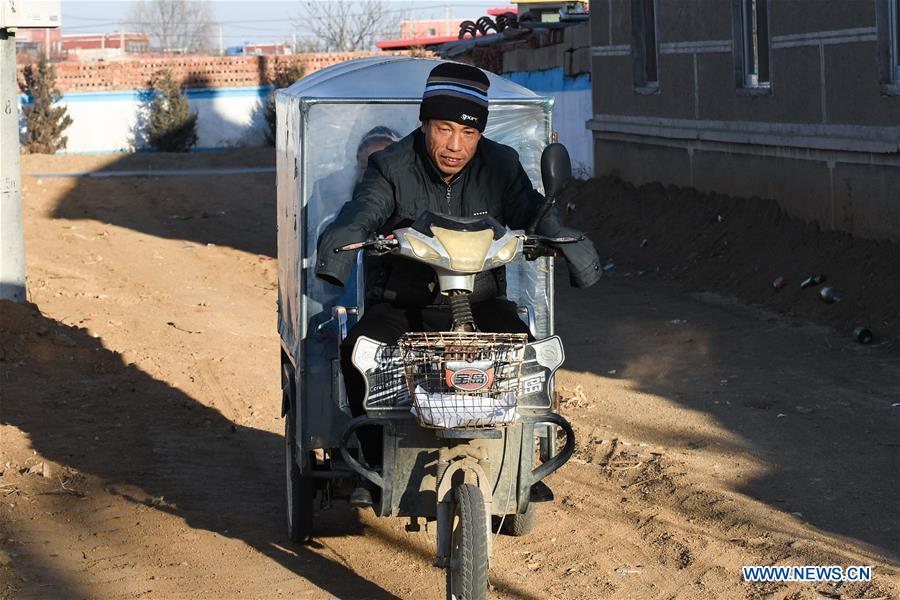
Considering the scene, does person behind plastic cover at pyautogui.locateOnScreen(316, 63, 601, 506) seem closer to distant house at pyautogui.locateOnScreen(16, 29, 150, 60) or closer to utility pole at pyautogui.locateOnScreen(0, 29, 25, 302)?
utility pole at pyautogui.locateOnScreen(0, 29, 25, 302)

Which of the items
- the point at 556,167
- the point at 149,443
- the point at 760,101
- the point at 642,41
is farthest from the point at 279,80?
the point at 556,167

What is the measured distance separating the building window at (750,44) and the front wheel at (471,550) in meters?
11.5

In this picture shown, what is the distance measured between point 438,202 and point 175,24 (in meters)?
109

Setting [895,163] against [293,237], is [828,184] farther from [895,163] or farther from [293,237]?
[293,237]

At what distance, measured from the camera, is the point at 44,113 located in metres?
37.9

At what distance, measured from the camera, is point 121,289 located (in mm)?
15688

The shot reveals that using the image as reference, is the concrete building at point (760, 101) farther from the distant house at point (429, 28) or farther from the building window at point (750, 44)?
the distant house at point (429, 28)

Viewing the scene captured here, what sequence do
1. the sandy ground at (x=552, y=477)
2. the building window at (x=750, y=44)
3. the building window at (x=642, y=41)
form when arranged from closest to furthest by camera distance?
the sandy ground at (x=552, y=477) < the building window at (x=750, y=44) < the building window at (x=642, y=41)

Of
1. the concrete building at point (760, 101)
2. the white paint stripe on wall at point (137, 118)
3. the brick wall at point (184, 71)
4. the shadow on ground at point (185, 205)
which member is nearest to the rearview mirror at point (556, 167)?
the concrete building at point (760, 101)

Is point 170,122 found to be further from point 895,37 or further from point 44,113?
point 895,37

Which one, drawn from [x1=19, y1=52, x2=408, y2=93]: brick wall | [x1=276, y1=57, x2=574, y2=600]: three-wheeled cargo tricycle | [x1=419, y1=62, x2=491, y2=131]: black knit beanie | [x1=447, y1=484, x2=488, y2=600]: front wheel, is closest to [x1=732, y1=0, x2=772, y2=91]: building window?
[x1=276, y1=57, x2=574, y2=600]: three-wheeled cargo tricycle

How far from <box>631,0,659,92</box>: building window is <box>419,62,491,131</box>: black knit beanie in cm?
1404

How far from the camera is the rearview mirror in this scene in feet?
15.8

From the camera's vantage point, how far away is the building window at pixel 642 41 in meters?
19.1
